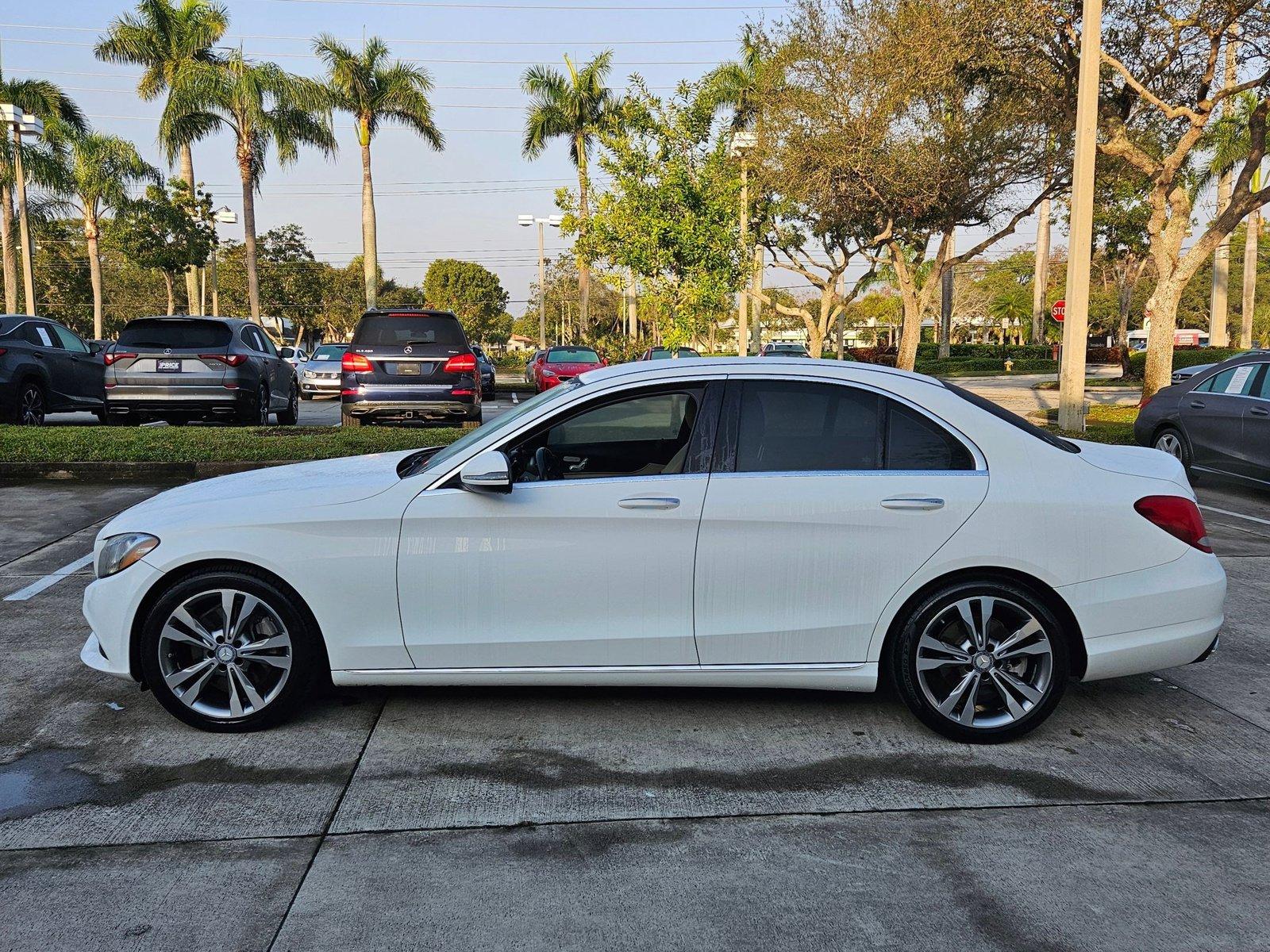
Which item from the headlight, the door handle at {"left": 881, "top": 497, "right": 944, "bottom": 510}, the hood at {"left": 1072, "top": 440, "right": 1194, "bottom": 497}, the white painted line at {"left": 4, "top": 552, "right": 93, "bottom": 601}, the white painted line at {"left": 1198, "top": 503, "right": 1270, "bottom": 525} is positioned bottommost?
the white painted line at {"left": 1198, "top": 503, "right": 1270, "bottom": 525}

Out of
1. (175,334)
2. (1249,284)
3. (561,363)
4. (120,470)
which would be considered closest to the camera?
(120,470)

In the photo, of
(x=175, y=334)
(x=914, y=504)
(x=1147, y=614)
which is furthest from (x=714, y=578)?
(x=175, y=334)

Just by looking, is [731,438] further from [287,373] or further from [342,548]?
[287,373]

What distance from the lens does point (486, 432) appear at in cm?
458

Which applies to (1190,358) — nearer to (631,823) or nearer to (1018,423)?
(1018,423)

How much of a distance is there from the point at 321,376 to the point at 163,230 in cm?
1818

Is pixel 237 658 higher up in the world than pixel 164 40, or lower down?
lower down

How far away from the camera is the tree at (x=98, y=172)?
39.1m

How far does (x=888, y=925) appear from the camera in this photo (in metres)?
2.99

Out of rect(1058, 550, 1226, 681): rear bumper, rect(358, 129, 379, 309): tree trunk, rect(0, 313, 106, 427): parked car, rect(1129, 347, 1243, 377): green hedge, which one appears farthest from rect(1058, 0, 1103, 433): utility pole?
rect(358, 129, 379, 309): tree trunk

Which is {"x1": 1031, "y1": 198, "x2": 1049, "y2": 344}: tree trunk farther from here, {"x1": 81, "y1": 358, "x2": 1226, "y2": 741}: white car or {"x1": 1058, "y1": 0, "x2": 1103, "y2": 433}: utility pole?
{"x1": 81, "y1": 358, "x2": 1226, "y2": 741}: white car

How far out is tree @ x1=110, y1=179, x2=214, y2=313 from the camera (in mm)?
40094

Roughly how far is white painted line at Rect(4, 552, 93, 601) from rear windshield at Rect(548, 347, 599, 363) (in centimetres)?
1942

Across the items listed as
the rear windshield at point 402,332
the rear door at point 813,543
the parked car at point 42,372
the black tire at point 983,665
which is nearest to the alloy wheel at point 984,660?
the black tire at point 983,665
